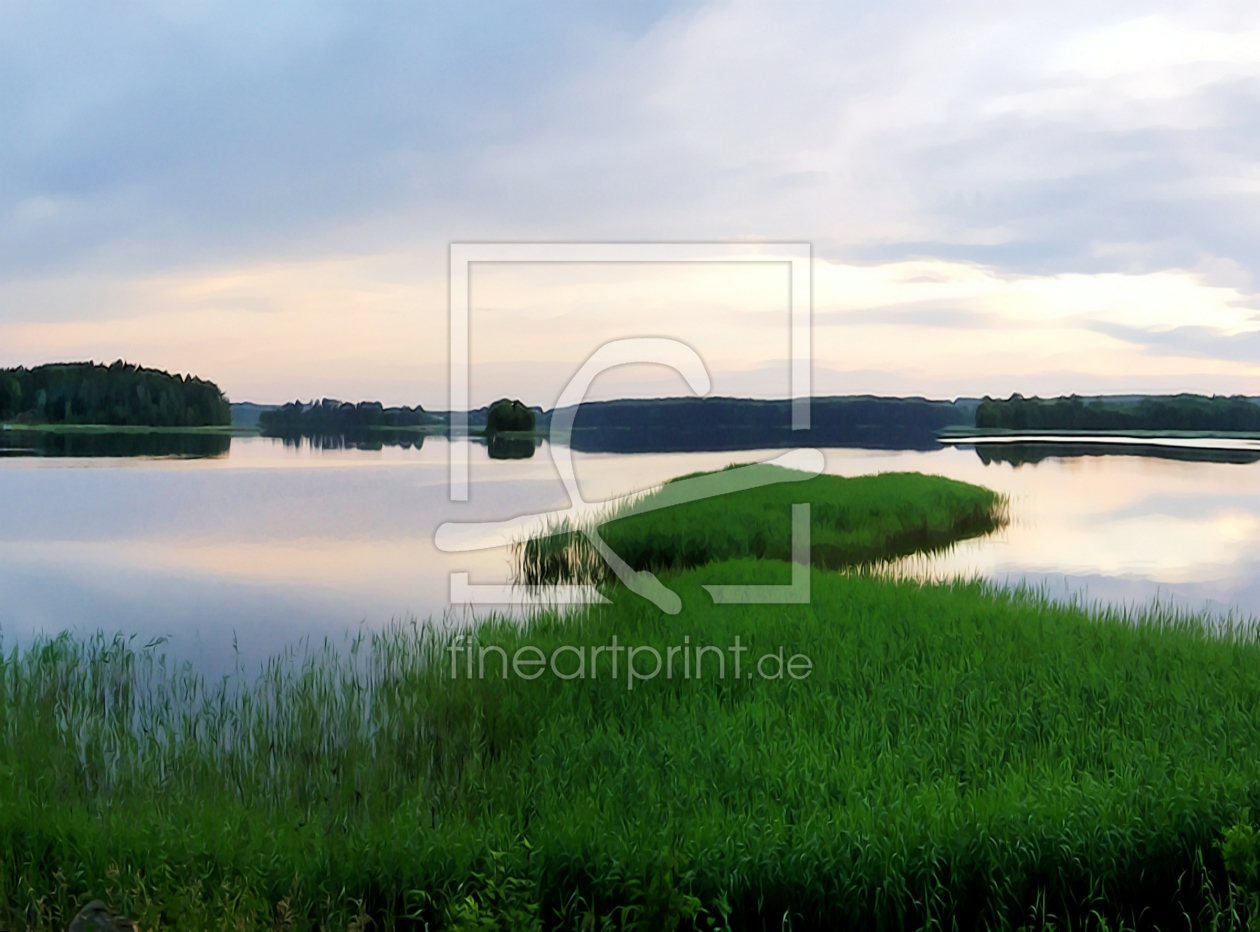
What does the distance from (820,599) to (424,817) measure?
8.97m

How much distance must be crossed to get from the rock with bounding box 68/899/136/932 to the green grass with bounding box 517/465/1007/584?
14.9 metres

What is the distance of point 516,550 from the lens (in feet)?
77.9

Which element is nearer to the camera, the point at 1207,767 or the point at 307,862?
the point at 307,862

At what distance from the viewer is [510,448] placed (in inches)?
3652

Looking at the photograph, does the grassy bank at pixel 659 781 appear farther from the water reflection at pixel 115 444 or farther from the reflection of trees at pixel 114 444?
the water reflection at pixel 115 444

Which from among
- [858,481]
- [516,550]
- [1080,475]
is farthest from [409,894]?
[1080,475]

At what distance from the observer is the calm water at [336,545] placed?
17500 millimetres

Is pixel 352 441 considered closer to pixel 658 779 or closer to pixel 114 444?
pixel 114 444

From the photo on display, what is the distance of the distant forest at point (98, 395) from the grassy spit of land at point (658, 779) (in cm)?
9648

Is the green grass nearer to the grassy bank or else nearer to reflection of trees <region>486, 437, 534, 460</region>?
the grassy bank

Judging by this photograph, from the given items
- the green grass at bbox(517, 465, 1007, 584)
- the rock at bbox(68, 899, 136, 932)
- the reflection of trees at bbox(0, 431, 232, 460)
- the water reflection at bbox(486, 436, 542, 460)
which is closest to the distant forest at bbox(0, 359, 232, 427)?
the reflection of trees at bbox(0, 431, 232, 460)

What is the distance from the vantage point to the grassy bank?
5.80 meters

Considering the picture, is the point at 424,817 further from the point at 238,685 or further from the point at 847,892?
the point at 238,685

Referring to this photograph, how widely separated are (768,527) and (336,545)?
15.5 metres
